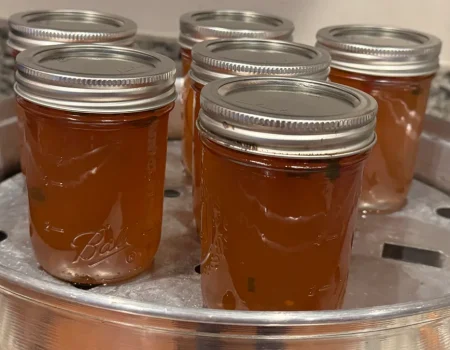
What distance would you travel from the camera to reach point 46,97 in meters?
0.46

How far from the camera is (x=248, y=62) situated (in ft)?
1.75

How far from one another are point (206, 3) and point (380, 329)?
0.61 metres

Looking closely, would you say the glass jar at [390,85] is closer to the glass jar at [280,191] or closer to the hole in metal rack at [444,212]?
the hole in metal rack at [444,212]

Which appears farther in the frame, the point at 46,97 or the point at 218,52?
the point at 218,52

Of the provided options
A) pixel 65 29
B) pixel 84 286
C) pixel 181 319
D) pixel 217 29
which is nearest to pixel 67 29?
pixel 65 29

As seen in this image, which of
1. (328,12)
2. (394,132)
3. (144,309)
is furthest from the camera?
(328,12)

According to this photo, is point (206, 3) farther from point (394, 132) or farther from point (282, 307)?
point (282, 307)

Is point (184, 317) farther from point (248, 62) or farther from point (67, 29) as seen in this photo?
point (67, 29)

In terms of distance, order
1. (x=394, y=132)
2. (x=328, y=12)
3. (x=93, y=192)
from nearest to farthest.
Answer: (x=93, y=192), (x=394, y=132), (x=328, y=12)

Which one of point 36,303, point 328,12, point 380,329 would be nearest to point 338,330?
point 380,329

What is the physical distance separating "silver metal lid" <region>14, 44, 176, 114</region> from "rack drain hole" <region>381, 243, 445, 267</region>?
0.27m

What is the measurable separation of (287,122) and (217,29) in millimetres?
309

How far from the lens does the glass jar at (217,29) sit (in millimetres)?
673

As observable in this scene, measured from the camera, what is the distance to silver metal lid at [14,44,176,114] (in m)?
0.45
